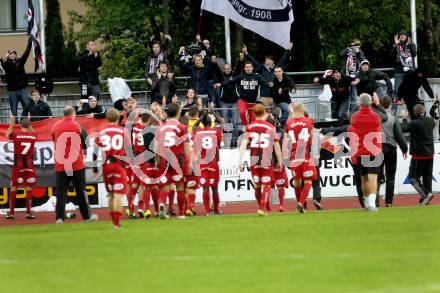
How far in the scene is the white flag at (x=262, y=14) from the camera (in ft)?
107

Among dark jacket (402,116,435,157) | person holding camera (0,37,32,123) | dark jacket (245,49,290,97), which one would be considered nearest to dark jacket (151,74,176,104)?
dark jacket (245,49,290,97)

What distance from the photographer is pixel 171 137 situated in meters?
23.9

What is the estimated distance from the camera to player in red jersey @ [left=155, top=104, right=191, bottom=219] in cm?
2381

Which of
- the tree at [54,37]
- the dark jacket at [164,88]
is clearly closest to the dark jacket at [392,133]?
the dark jacket at [164,88]

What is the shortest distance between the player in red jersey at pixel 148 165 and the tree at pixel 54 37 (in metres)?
21.4

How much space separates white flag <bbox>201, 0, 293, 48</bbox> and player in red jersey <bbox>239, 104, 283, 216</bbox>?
29.4ft

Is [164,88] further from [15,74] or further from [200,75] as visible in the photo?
[15,74]

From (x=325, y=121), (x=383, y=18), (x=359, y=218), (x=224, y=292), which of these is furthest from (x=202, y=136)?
(x=383, y=18)

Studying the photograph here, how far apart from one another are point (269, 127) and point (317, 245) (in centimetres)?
696

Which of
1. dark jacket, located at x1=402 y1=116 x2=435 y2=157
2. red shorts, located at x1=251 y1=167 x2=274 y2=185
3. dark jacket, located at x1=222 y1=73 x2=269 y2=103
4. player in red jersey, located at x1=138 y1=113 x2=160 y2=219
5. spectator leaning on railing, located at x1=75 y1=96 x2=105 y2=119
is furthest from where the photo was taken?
dark jacket, located at x1=222 y1=73 x2=269 y2=103

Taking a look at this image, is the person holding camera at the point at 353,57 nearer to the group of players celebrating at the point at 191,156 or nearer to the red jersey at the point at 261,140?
the group of players celebrating at the point at 191,156

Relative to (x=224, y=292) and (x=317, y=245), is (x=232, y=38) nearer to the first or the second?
(x=317, y=245)

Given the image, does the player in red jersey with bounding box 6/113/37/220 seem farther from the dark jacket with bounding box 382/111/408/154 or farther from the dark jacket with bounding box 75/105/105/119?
the dark jacket with bounding box 382/111/408/154

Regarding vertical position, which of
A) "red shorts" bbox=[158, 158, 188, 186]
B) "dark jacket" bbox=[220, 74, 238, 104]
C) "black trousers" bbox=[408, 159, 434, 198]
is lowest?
"black trousers" bbox=[408, 159, 434, 198]
